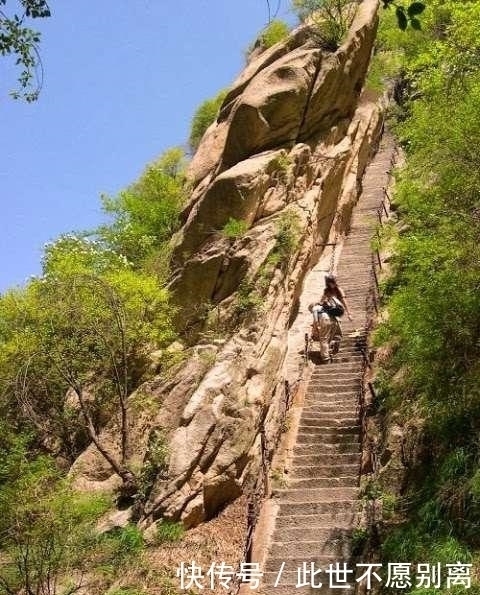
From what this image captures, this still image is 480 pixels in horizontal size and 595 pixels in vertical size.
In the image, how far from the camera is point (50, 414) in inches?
551

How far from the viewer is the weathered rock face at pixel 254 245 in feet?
35.9

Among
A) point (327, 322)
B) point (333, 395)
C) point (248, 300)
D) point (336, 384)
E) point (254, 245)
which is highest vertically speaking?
point (254, 245)

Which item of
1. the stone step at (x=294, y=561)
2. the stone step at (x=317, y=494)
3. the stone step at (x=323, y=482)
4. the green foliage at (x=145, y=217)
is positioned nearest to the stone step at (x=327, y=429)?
the stone step at (x=323, y=482)

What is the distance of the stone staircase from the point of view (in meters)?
8.88

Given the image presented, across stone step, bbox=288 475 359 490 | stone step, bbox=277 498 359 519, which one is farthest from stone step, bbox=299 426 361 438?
stone step, bbox=277 498 359 519

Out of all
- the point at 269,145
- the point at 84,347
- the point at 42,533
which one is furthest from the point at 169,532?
the point at 269,145

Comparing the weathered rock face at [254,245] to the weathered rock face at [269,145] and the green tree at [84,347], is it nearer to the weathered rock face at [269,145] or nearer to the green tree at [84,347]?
the weathered rock face at [269,145]

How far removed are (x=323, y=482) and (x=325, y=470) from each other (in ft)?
1.02

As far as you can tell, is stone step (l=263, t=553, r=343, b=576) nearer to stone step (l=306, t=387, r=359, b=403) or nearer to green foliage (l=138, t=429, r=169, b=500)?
green foliage (l=138, t=429, r=169, b=500)

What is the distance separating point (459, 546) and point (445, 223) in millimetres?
4550

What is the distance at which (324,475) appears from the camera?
1071 cm

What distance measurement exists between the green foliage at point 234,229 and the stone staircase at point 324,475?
3517 mm

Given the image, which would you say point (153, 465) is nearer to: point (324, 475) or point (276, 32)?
point (324, 475)

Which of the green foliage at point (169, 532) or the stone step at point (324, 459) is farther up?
the stone step at point (324, 459)
